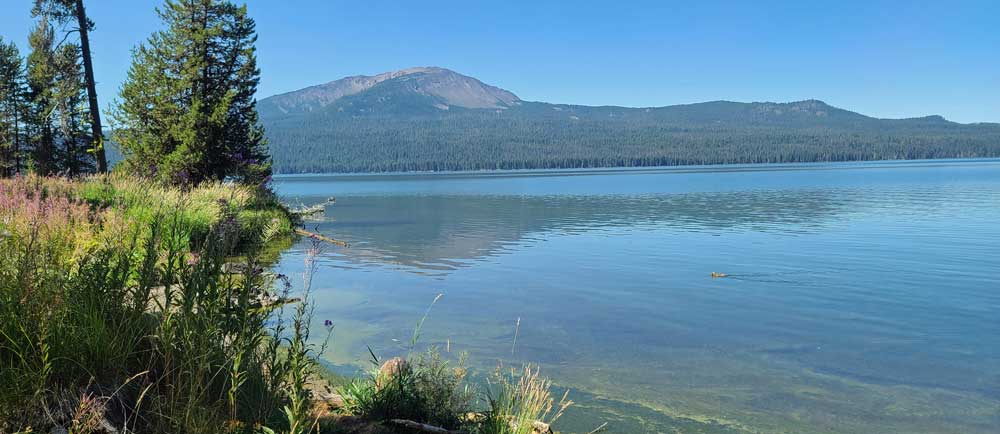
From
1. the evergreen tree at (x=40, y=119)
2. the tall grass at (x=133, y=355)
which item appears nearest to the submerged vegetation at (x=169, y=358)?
the tall grass at (x=133, y=355)

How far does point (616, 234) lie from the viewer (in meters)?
27.3

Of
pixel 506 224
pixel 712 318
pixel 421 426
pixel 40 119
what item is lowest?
pixel 506 224

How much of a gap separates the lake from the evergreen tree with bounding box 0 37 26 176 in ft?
A: 72.3

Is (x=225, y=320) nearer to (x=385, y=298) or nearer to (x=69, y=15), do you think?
(x=385, y=298)

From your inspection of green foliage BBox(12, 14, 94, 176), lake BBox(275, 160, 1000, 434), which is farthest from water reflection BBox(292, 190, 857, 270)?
green foliage BBox(12, 14, 94, 176)

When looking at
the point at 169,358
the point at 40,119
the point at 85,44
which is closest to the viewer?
the point at 169,358

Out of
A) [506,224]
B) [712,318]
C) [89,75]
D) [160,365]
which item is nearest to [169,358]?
[160,365]

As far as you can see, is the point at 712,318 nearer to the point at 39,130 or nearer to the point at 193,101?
the point at 193,101

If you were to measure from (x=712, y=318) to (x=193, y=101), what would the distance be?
23.6 metres

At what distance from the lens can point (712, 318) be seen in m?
12.3

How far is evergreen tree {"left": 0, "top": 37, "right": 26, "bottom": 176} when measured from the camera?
117ft

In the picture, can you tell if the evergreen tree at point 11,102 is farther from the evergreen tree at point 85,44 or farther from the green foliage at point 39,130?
the evergreen tree at point 85,44

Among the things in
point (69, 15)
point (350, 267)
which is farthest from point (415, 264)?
point (69, 15)

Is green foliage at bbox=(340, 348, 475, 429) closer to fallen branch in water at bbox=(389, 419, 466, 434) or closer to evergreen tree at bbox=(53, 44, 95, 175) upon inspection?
fallen branch in water at bbox=(389, 419, 466, 434)
